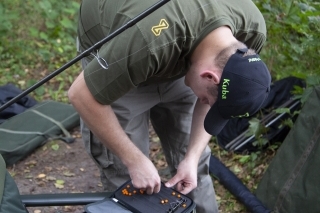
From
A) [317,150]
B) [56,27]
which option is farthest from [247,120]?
[56,27]

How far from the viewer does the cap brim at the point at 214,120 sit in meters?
2.16

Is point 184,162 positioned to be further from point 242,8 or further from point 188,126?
point 242,8

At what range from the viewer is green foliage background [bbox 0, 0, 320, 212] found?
3.50 meters

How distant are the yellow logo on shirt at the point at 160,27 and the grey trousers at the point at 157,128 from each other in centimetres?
61

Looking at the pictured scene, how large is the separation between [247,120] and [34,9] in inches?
122

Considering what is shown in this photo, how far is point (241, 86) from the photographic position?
200 centimetres

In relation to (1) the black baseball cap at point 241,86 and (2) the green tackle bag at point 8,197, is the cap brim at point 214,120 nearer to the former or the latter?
(1) the black baseball cap at point 241,86

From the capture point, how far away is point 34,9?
5.99 metres

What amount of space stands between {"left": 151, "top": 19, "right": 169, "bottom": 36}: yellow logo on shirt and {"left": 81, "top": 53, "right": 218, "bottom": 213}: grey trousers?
613mm

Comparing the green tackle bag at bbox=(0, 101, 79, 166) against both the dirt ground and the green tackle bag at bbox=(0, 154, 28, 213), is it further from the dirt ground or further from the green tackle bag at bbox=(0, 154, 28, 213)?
the green tackle bag at bbox=(0, 154, 28, 213)

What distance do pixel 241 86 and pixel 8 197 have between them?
3.21 feet

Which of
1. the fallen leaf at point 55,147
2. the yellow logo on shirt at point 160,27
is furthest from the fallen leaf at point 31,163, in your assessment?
the yellow logo on shirt at point 160,27

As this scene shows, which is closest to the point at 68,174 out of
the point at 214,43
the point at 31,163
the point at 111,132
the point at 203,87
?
Answer: the point at 31,163

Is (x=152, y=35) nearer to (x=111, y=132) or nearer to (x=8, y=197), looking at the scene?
(x=111, y=132)
